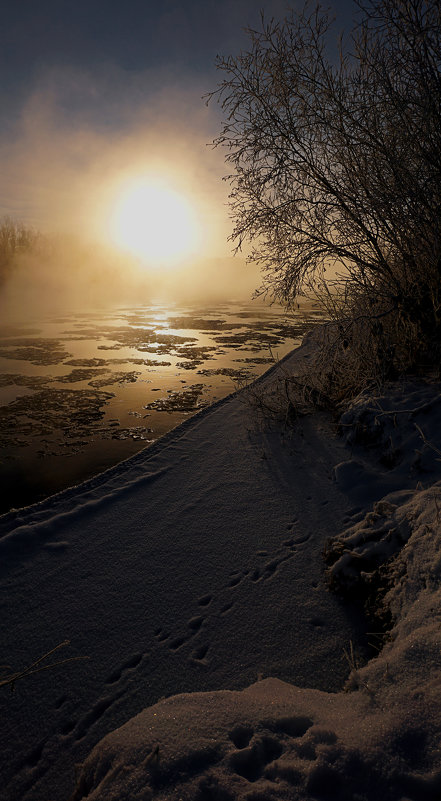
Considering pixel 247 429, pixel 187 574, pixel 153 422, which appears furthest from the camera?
pixel 153 422

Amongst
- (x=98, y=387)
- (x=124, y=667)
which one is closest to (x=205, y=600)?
(x=124, y=667)

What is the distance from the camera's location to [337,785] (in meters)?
1.39

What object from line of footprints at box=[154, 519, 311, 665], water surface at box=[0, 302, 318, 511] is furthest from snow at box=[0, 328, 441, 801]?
water surface at box=[0, 302, 318, 511]

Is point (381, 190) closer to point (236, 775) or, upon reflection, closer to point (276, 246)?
point (276, 246)

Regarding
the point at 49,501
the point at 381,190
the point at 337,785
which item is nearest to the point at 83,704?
the point at 337,785

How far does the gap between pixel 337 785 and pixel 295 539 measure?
228 cm

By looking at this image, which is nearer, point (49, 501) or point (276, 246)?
point (49, 501)

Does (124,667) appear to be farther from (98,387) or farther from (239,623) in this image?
(98,387)

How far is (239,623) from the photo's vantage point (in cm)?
283

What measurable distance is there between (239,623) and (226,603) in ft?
0.68

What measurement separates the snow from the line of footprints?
14mm

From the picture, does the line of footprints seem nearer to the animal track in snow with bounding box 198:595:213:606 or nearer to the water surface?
the animal track in snow with bounding box 198:595:213:606

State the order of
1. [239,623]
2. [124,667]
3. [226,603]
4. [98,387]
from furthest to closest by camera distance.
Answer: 1. [98,387]
2. [226,603]
3. [239,623]
4. [124,667]

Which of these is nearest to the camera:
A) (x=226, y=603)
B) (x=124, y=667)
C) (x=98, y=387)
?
(x=124, y=667)
